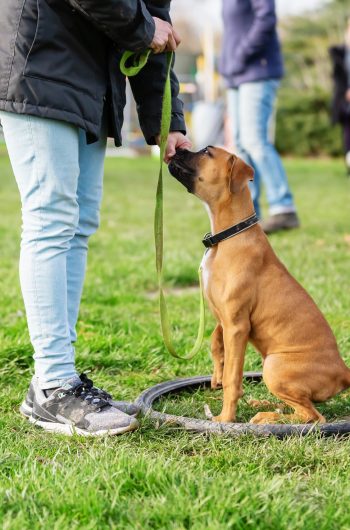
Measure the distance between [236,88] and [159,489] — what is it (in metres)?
6.29

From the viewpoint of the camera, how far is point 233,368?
11.2ft

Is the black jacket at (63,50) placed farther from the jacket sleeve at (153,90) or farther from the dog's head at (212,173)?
the dog's head at (212,173)

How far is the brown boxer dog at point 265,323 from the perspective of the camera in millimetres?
3418

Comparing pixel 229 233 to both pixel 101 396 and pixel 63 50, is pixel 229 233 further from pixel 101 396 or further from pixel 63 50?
pixel 63 50

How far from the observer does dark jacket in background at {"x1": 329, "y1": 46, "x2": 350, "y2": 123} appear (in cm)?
1408

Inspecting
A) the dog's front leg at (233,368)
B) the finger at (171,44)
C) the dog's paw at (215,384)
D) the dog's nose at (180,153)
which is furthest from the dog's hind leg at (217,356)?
the finger at (171,44)

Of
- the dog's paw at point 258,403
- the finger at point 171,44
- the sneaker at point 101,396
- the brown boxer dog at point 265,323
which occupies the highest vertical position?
the finger at point 171,44

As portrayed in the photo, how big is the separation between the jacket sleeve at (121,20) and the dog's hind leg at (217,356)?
1367 mm

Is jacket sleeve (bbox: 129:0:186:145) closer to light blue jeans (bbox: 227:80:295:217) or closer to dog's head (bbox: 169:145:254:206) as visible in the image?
dog's head (bbox: 169:145:254:206)

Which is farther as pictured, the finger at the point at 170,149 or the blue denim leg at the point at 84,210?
the finger at the point at 170,149

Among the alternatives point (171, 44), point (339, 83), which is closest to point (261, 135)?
point (171, 44)

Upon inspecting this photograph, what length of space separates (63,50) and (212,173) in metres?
0.97

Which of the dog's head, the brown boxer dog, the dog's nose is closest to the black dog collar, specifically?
the brown boxer dog

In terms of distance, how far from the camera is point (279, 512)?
2.39 m
